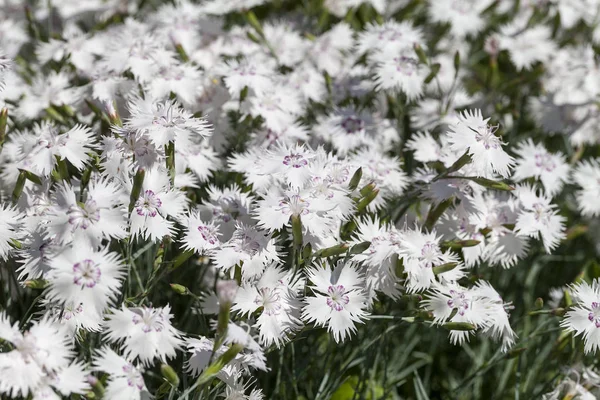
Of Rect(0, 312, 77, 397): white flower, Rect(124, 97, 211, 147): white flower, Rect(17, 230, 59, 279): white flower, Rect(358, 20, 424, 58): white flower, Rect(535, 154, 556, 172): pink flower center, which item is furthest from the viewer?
Rect(358, 20, 424, 58): white flower

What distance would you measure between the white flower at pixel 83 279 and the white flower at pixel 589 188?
1.51m

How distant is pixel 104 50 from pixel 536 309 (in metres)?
1.61

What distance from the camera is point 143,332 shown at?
143cm

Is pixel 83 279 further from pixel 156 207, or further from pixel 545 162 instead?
pixel 545 162

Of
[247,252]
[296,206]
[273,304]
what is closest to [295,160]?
[296,206]

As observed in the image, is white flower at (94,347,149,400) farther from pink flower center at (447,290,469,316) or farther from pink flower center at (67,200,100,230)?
pink flower center at (447,290,469,316)

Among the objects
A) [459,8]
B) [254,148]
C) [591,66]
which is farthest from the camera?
[459,8]

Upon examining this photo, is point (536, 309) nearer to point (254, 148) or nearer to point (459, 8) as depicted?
point (254, 148)

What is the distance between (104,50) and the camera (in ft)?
7.66

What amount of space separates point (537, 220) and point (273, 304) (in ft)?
2.70

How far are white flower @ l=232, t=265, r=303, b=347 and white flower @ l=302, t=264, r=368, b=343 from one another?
0.11ft

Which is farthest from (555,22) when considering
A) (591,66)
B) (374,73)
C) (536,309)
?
(536,309)

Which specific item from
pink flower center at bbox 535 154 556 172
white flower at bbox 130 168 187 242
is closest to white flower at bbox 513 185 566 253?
pink flower center at bbox 535 154 556 172

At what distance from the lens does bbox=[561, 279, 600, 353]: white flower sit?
164 cm
